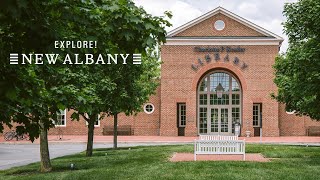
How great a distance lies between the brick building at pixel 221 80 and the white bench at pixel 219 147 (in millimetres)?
22537

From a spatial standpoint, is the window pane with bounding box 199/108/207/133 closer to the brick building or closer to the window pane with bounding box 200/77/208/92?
the brick building

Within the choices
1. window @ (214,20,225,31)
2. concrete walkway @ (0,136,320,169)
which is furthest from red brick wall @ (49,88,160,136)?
window @ (214,20,225,31)

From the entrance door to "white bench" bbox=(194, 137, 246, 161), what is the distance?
933 inches

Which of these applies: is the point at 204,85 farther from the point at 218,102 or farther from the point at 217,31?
the point at 217,31

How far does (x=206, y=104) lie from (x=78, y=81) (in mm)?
27465

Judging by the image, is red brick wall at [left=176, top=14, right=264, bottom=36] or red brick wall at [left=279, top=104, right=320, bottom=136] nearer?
red brick wall at [left=176, top=14, right=264, bottom=36]

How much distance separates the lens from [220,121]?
4034cm

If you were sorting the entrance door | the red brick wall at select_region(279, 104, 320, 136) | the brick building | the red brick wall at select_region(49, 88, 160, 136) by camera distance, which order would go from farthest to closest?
the red brick wall at select_region(49, 88, 160, 136) → the entrance door → the red brick wall at select_region(279, 104, 320, 136) → the brick building

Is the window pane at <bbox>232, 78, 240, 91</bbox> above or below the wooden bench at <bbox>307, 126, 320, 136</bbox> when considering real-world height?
above

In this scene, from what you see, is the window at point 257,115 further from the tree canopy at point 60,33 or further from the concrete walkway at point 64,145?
the tree canopy at point 60,33

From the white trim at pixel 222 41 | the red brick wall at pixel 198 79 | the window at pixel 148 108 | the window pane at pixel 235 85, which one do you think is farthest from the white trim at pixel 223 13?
the window at pixel 148 108

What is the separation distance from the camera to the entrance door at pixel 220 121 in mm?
40219

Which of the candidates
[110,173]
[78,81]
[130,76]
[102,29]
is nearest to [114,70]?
[130,76]

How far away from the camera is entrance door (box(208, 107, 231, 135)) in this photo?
40219 millimetres
